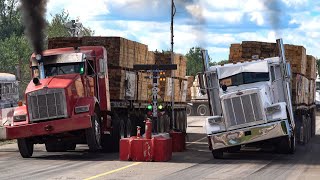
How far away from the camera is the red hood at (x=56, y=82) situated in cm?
2030

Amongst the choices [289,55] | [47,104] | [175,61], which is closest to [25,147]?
[47,104]

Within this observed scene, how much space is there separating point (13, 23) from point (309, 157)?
85.9 m

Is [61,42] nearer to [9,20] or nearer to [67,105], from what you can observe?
[67,105]

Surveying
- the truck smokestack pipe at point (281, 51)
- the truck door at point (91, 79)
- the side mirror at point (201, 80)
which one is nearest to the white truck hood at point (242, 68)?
the truck smokestack pipe at point (281, 51)

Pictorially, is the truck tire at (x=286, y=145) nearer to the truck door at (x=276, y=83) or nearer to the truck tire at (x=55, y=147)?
the truck door at (x=276, y=83)

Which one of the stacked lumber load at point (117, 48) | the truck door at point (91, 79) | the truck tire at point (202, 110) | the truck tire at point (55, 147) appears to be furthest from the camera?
the truck tire at point (202, 110)

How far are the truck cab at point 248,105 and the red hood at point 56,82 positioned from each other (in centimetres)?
408

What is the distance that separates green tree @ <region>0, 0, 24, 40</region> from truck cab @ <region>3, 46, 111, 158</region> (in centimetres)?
7879

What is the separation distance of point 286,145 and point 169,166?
199 inches

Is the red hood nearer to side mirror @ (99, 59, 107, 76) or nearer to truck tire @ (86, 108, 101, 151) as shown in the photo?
side mirror @ (99, 59, 107, 76)

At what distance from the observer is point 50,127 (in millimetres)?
20078

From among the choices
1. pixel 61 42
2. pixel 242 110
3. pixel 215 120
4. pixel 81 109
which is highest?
pixel 61 42

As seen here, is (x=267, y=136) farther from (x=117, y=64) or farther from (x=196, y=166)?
(x=117, y=64)

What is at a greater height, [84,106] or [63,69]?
[63,69]
